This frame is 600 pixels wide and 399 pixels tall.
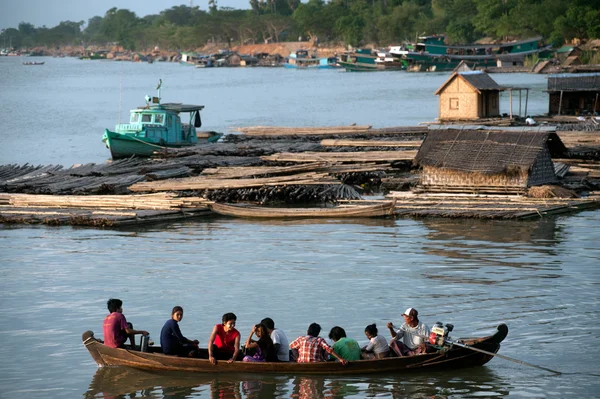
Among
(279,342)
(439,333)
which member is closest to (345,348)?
(279,342)

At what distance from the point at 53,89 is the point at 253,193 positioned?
311ft

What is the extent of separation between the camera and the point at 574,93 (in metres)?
49.1

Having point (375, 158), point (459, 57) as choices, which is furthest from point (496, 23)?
point (375, 158)

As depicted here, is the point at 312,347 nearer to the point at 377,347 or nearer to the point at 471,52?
the point at 377,347

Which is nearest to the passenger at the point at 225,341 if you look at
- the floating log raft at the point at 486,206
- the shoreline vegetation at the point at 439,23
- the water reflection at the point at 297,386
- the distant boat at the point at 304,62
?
the water reflection at the point at 297,386

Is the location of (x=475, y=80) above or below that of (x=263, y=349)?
above

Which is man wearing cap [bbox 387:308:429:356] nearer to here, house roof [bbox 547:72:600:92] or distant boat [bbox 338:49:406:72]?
house roof [bbox 547:72:600:92]

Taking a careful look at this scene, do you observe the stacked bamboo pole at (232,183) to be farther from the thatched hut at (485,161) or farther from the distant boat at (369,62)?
the distant boat at (369,62)

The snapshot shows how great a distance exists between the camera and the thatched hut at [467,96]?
4709 cm

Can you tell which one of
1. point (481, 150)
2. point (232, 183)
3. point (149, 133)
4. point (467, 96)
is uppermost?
point (467, 96)

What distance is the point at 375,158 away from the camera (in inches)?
1369

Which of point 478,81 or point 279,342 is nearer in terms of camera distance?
point 279,342

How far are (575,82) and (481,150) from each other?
1948 cm

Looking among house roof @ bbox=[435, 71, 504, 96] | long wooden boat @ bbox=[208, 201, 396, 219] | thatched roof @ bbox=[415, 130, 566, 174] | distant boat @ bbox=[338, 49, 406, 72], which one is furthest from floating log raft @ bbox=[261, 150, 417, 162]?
distant boat @ bbox=[338, 49, 406, 72]
